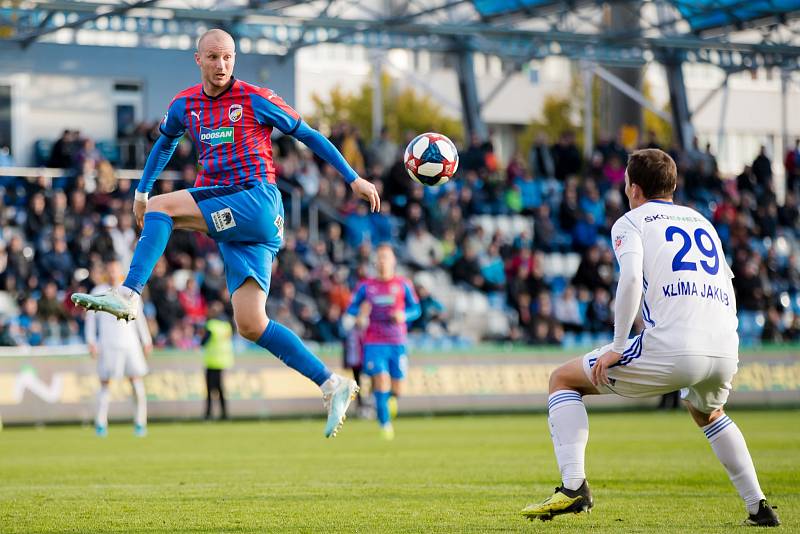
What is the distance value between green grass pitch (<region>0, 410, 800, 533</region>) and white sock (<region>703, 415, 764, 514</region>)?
0.84 ft

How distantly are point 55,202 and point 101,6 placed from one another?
5.32 m

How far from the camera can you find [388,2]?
31734mm

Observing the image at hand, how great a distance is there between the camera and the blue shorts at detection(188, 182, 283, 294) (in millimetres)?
8422

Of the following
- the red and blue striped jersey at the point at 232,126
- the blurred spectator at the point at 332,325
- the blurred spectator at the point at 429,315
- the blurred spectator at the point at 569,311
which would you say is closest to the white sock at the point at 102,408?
the blurred spectator at the point at 332,325

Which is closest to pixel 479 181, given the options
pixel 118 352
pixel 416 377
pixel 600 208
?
pixel 600 208

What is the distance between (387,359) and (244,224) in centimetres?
949

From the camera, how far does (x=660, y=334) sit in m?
7.00

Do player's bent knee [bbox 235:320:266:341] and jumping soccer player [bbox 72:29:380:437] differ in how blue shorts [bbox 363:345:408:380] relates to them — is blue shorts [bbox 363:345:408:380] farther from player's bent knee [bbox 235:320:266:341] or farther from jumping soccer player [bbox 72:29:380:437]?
player's bent knee [bbox 235:320:266:341]

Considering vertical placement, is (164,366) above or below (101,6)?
below

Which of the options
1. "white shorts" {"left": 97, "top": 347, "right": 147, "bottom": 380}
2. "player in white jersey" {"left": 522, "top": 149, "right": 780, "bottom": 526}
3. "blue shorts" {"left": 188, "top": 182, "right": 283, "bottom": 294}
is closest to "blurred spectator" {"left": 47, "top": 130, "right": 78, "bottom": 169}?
"white shorts" {"left": 97, "top": 347, "right": 147, "bottom": 380}

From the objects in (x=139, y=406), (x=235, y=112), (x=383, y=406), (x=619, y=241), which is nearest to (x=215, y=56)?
(x=235, y=112)

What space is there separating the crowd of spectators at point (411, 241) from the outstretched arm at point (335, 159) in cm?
1322

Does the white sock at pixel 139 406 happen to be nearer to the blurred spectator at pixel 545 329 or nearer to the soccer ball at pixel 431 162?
the blurred spectator at pixel 545 329

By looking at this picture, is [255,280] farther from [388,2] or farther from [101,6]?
[388,2]
